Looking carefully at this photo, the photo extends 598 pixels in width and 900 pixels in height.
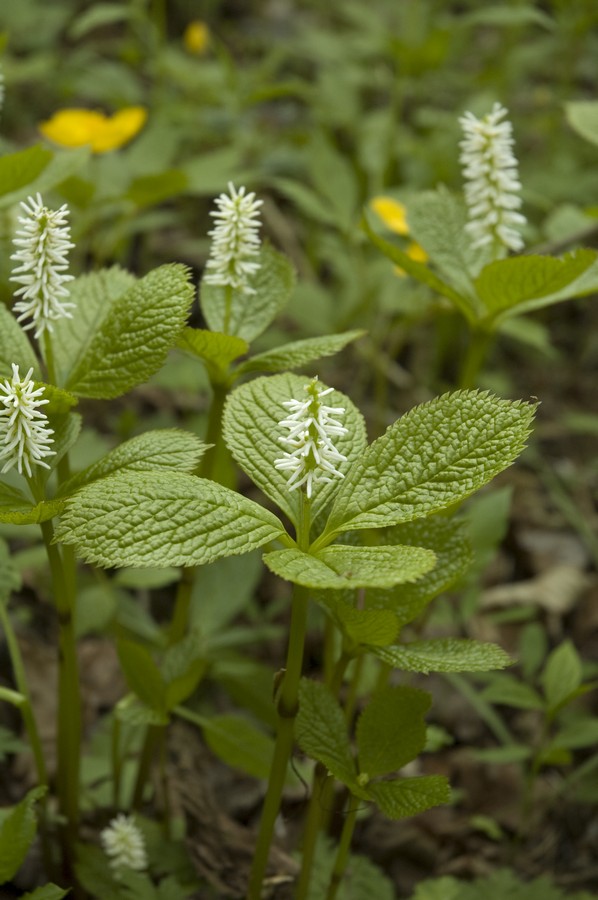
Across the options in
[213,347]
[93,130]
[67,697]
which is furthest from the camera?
[93,130]

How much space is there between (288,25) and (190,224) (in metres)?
2.06

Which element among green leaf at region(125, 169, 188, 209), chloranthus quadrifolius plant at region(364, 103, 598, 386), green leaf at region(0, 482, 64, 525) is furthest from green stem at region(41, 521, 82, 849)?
green leaf at region(125, 169, 188, 209)

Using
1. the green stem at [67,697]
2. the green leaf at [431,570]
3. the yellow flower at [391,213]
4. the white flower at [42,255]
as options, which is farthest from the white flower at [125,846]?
the yellow flower at [391,213]

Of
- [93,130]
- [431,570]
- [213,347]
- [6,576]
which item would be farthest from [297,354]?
[93,130]

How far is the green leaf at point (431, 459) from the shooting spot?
3.42ft

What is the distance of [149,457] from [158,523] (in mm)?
168

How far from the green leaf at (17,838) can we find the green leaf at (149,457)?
429 millimetres

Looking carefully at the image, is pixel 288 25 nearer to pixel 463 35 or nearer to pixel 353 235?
pixel 463 35

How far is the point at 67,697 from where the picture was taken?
4.62 ft

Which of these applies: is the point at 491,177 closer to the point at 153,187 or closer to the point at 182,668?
the point at 182,668

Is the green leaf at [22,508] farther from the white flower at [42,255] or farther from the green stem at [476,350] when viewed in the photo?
the green stem at [476,350]

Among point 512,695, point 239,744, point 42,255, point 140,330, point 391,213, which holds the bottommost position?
point 512,695

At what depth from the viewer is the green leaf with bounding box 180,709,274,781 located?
1.55m

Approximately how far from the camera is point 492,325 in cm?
156
